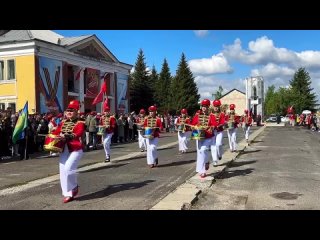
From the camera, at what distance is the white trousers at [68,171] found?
10156 mm

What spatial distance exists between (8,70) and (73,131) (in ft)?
92.7

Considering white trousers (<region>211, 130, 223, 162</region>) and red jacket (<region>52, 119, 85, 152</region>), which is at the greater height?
red jacket (<region>52, 119, 85, 152</region>)

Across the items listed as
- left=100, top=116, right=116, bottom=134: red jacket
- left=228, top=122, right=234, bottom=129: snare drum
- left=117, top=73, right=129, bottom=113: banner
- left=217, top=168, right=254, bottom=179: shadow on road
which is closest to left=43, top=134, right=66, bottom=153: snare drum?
left=217, top=168, right=254, bottom=179: shadow on road

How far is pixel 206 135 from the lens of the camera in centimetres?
1317

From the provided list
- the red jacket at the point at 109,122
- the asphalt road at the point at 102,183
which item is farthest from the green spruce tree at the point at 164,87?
the asphalt road at the point at 102,183

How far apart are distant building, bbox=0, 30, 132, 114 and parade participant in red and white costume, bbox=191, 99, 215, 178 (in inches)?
935

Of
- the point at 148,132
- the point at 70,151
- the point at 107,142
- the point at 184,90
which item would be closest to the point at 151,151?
the point at 148,132

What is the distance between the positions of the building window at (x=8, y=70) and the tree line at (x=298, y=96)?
8636 cm

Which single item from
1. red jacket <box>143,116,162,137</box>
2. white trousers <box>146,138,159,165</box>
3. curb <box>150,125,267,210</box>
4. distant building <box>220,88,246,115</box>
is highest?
distant building <box>220,88,246,115</box>

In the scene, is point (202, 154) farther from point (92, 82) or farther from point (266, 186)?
point (92, 82)

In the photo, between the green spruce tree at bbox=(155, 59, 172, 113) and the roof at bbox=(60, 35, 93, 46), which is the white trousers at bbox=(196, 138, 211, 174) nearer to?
the roof at bbox=(60, 35, 93, 46)

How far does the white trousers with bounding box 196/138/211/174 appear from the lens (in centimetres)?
1284
